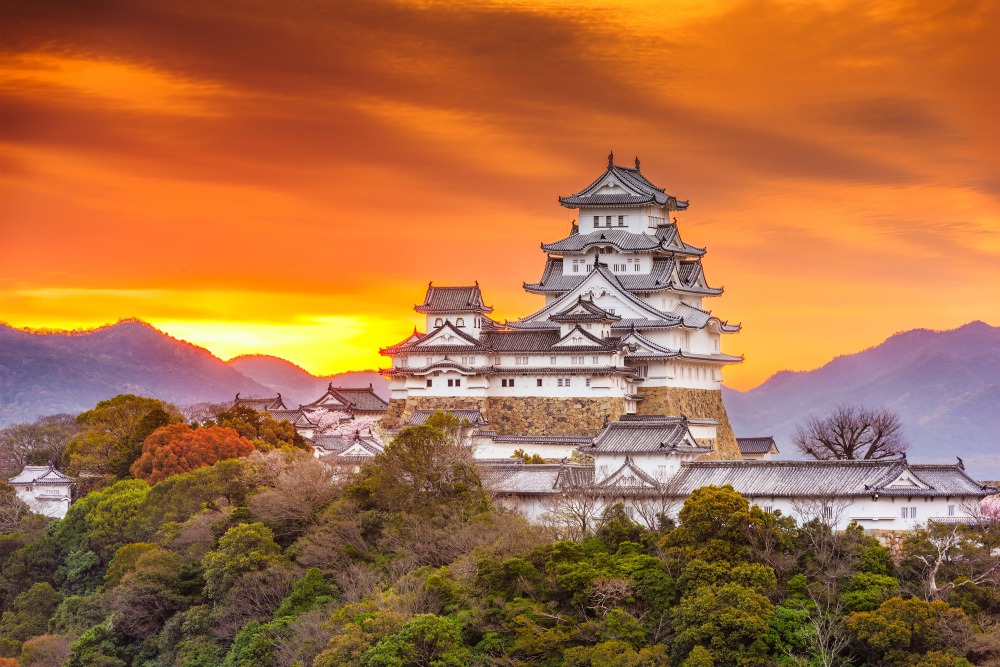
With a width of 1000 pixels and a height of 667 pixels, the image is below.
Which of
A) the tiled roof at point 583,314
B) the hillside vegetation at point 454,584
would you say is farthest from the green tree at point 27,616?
the tiled roof at point 583,314

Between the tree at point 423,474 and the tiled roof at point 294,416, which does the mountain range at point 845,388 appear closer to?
the tiled roof at point 294,416

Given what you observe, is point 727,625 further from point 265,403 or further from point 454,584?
point 265,403

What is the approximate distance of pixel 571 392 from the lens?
174 feet

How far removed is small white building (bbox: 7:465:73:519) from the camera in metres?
55.4

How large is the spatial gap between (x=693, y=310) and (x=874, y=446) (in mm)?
12151

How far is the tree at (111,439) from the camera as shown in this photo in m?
54.2

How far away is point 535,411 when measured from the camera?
53406 mm

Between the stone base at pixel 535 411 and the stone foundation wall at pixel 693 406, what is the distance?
1.66 meters

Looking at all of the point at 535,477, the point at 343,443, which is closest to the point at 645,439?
the point at 535,477

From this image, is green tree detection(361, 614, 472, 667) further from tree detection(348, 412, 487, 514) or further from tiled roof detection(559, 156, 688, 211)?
tiled roof detection(559, 156, 688, 211)

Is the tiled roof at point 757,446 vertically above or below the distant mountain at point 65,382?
below

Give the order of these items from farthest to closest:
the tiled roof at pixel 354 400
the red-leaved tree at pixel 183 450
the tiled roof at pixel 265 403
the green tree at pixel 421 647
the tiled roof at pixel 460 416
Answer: the tiled roof at pixel 265 403 < the tiled roof at pixel 354 400 < the tiled roof at pixel 460 416 < the red-leaved tree at pixel 183 450 < the green tree at pixel 421 647

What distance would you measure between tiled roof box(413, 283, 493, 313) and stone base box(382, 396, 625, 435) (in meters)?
4.15

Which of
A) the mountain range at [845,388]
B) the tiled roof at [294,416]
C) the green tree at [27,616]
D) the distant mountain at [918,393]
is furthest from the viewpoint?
the mountain range at [845,388]
